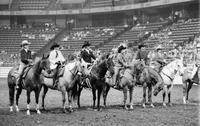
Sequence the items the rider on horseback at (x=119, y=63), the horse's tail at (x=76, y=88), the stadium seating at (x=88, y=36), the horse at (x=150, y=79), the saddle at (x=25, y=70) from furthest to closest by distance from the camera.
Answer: the stadium seating at (x=88, y=36) < the horse at (x=150, y=79) < the rider on horseback at (x=119, y=63) < the horse's tail at (x=76, y=88) < the saddle at (x=25, y=70)

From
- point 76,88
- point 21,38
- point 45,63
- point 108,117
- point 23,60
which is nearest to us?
point 108,117

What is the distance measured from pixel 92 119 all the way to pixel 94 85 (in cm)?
238

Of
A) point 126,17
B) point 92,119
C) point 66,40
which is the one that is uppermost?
point 126,17

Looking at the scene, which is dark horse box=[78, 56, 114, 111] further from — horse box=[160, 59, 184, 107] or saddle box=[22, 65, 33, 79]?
horse box=[160, 59, 184, 107]

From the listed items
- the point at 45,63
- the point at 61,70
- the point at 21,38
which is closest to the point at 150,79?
the point at 61,70

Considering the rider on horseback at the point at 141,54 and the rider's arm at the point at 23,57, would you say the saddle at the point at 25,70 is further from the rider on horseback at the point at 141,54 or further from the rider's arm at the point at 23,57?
the rider on horseback at the point at 141,54

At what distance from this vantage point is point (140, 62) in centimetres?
1449

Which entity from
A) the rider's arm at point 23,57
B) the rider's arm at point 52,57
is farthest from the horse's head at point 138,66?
the rider's arm at point 23,57

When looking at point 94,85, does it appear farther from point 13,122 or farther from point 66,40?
point 66,40

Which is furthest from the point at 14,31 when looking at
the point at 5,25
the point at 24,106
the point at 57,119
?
the point at 57,119

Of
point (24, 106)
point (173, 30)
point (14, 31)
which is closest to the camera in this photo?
point (24, 106)

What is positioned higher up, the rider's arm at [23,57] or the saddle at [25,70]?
the rider's arm at [23,57]

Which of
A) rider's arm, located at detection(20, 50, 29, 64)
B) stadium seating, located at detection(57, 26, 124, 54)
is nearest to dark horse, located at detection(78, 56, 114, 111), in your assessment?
rider's arm, located at detection(20, 50, 29, 64)

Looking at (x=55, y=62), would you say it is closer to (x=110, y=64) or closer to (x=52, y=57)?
(x=52, y=57)
